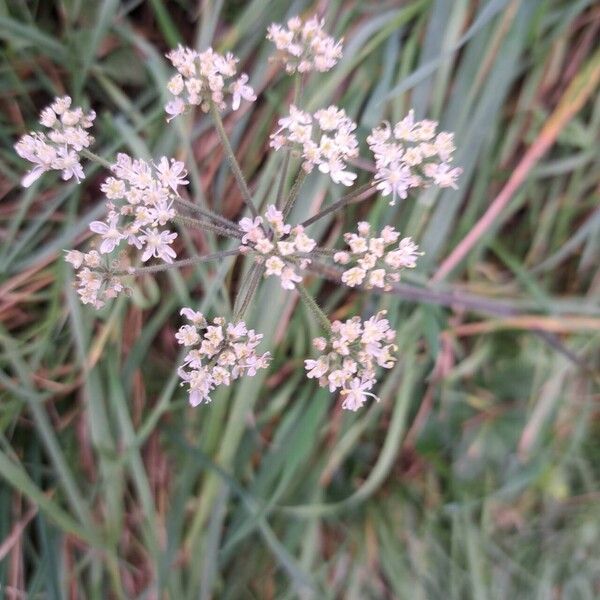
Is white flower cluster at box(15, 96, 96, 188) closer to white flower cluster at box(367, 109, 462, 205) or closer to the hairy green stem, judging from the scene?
the hairy green stem

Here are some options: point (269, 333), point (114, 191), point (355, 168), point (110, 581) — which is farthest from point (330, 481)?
point (114, 191)

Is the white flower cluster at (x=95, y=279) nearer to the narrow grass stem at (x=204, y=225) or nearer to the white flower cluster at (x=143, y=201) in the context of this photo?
the white flower cluster at (x=143, y=201)

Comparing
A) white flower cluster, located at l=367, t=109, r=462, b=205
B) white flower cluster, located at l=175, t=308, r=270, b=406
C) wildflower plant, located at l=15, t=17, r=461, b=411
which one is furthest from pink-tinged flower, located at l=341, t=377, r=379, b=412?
white flower cluster, located at l=367, t=109, r=462, b=205

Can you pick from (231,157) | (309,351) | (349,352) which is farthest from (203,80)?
(309,351)

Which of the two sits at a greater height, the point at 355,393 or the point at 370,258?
the point at 370,258

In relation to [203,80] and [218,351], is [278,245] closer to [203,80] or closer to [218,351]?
[218,351]

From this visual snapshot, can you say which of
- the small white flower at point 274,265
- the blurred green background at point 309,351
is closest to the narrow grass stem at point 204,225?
the small white flower at point 274,265
